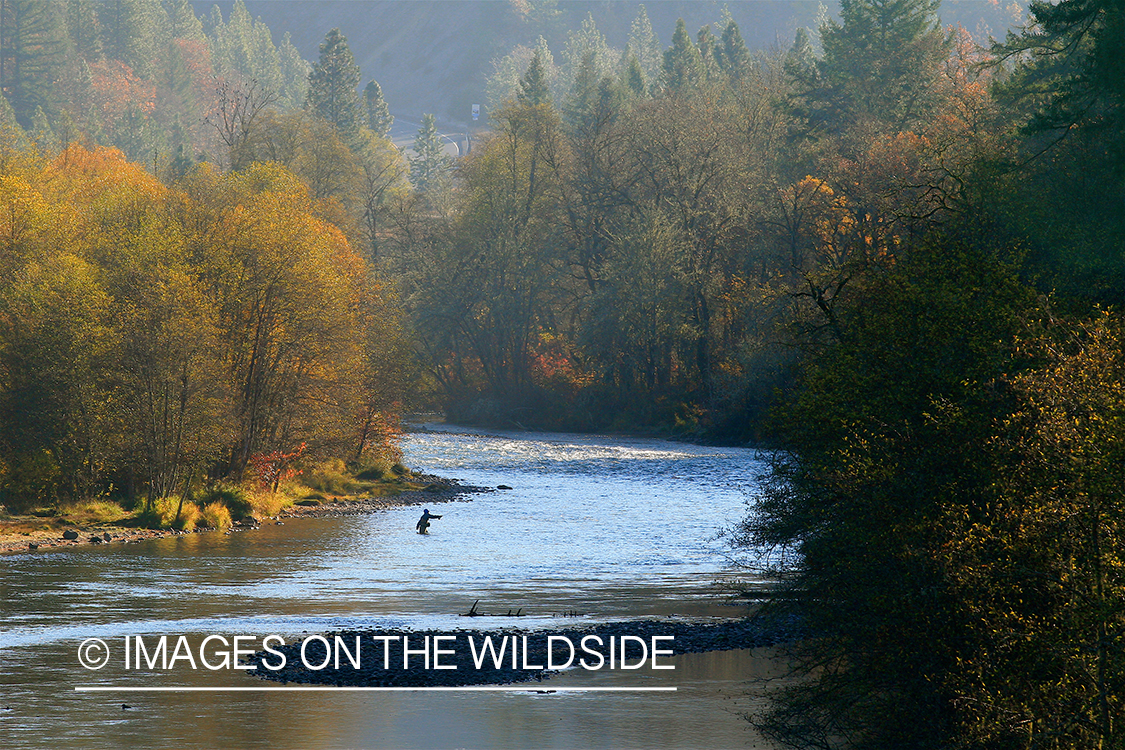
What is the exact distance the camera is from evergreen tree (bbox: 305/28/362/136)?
14562 centimetres

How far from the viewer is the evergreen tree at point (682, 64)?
13562 centimetres

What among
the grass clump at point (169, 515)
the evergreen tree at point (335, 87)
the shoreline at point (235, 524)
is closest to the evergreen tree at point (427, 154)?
the evergreen tree at point (335, 87)

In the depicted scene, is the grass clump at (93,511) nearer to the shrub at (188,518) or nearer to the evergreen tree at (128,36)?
the shrub at (188,518)

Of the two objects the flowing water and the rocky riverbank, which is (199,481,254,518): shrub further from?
the rocky riverbank

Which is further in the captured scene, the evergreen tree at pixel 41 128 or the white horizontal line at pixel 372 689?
the evergreen tree at pixel 41 128

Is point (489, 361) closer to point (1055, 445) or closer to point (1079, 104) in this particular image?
point (1079, 104)

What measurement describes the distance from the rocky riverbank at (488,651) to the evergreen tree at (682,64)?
109 meters

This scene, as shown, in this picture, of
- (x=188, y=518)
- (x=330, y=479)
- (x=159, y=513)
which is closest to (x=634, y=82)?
(x=330, y=479)

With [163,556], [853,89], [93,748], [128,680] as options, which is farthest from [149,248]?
[853,89]

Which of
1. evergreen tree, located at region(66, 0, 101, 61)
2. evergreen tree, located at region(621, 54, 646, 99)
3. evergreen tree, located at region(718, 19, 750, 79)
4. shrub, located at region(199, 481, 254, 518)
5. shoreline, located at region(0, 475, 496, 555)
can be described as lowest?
shoreline, located at region(0, 475, 496, 555)

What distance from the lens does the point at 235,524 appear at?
163 feet

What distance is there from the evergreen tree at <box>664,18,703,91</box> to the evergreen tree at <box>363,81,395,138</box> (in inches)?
2065

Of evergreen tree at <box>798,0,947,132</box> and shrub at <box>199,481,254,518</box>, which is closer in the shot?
shrub at <box>199,481,254,518</box>

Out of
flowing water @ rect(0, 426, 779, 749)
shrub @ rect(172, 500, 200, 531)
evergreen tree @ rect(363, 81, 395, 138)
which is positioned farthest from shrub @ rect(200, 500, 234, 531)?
evergreen tree @ rect(363, 81, 395, 138)
